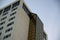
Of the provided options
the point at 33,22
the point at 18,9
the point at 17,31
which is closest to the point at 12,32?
the point at 17,31

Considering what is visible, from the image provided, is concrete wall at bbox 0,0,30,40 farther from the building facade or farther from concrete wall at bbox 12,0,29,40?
the building facade

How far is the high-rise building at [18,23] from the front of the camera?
185ft

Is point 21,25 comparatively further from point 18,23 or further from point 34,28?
point 34,28

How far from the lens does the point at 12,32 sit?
54.5m

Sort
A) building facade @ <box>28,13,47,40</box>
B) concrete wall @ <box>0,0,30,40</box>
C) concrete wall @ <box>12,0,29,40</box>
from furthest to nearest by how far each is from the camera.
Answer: building facade @ <box>28,13,47,40</box> < concrete wall @ <box>12,0,29,40</box> < concrete wall @ <box>0,0,30,40</box>

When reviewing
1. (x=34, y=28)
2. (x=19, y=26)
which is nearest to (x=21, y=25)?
(x=19, y=26)

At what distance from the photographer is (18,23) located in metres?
58.3

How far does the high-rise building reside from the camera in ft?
185

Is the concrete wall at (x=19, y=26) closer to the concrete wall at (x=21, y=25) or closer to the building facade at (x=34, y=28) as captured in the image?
the concrete wall at (x=21, y=25)

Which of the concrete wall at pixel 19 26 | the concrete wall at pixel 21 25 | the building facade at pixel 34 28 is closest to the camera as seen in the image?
the concrete wall at pixel 19 26

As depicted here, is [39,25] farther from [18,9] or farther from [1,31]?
[1,31]

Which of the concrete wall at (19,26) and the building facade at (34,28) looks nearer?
the concrete wall at (19,26)

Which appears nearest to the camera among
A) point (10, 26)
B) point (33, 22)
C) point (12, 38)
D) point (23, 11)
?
point (12, 38)

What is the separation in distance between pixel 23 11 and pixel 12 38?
1612cm
